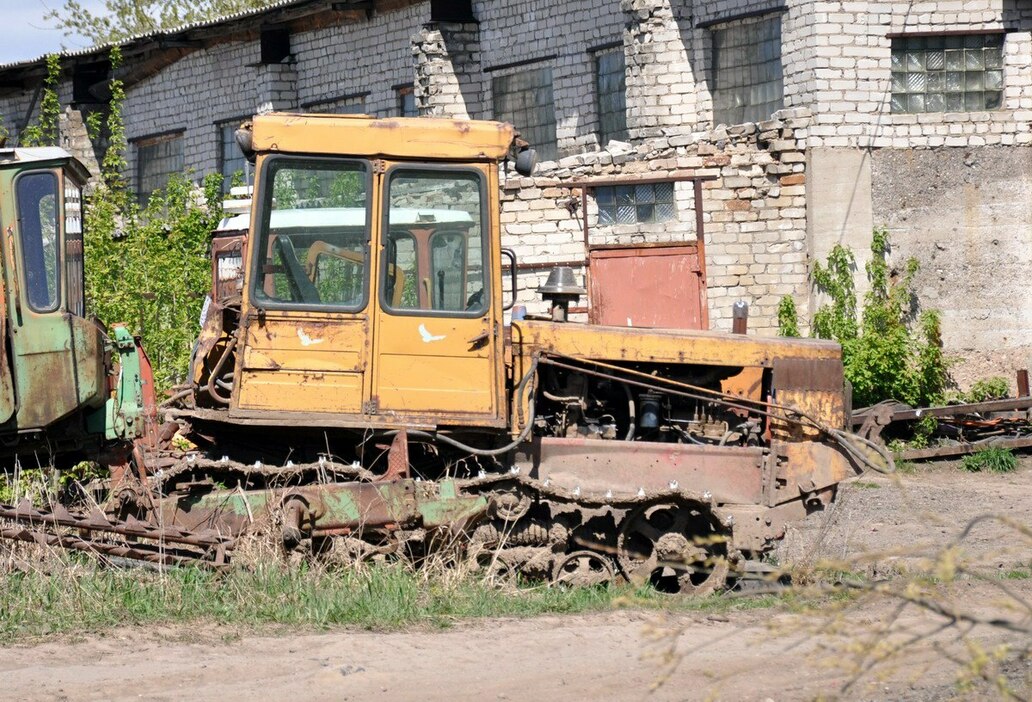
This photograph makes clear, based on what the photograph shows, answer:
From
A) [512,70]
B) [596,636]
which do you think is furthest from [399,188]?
[512,70]

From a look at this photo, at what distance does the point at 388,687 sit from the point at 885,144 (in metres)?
11.4

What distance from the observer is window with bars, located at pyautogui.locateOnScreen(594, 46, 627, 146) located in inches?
715

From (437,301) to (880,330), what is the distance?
8.67 m

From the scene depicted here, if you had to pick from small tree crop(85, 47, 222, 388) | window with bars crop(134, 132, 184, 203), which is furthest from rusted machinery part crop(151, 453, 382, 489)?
window with bars crop(134, 132, 184, 203)

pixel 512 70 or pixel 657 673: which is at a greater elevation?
pixel 512 70

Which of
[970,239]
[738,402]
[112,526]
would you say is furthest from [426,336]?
[970,239]

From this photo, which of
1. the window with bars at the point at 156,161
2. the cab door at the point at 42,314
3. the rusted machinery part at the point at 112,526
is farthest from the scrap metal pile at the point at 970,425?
the window with bars at the point at 156,161

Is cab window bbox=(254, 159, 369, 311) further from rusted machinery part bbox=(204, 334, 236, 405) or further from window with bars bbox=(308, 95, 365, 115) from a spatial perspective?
window with bars bbox=(308, 95, 365, 115)

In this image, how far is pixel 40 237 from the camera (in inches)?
331

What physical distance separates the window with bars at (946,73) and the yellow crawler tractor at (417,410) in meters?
8.58

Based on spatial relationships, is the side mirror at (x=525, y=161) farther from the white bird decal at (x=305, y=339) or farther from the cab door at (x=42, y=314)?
the cab door at (x=42, y=314)

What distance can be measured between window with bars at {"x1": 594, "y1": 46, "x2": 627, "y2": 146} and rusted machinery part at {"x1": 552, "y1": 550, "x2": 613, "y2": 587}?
425 inches

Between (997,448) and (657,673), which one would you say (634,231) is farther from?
(657,673)

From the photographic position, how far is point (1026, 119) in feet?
50.7
